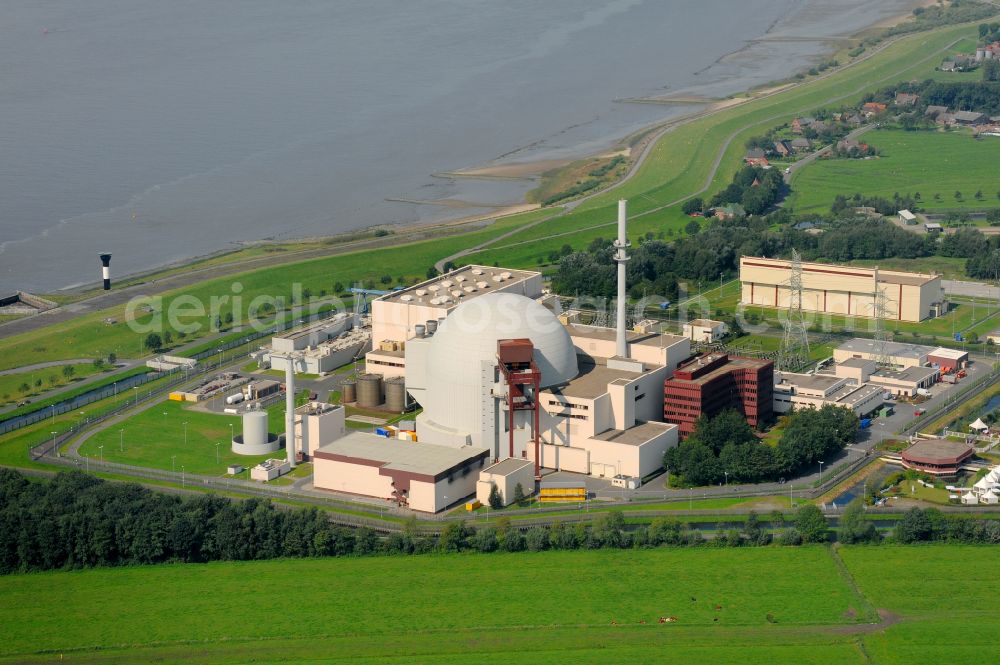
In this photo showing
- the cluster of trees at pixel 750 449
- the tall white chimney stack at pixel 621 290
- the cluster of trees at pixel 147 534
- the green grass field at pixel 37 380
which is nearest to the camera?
the cluster of trees at pixel 147 534

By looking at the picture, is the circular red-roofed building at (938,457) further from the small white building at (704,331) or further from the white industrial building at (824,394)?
the small white building at (704,331)

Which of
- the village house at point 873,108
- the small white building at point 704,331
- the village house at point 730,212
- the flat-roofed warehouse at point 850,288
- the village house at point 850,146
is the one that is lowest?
the small white building at point 704,331

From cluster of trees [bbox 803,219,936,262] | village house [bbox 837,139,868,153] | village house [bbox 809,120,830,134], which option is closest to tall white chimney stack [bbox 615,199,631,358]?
cluster of trees [bbox 803,219,936,262]

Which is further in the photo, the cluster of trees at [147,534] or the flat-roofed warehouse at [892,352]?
the flat-roofed warehouse at [892,352]

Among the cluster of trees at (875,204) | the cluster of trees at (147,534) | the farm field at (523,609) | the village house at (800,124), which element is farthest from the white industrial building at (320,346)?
the village house at (800,124)

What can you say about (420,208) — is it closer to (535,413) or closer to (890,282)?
(890,282)

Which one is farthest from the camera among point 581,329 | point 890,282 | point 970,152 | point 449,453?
point 970,152

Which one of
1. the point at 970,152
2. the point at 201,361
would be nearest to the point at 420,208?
the point at 201,361
